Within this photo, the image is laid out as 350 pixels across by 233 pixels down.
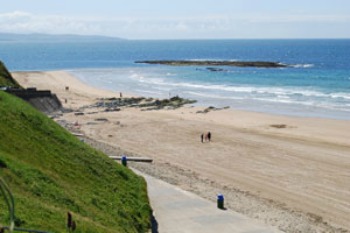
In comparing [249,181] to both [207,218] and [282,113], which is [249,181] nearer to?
[207,218]

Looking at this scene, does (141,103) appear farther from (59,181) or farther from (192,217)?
(59,181)

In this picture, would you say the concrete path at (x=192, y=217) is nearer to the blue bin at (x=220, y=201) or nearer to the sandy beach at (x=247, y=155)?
the blue bin at (x=220, y=201)

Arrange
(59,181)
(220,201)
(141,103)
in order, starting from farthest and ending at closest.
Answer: (141,103), (220,201), (59,181)

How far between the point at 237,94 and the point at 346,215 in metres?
45.1

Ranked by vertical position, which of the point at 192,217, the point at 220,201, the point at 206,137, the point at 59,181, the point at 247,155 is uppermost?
the point at 59,181

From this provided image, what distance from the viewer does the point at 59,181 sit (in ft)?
46.8

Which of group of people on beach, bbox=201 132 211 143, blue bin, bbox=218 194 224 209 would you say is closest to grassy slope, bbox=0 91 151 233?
blue bin, bbox=218 194 224 209

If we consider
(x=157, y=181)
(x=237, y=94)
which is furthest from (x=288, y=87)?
(x=157, y=181)

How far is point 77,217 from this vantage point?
12.0 metres

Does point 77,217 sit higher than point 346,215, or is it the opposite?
point 77,217

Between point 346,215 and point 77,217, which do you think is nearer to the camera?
point 77,217

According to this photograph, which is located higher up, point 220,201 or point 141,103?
point 220,201

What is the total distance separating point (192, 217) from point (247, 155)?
1451 centimetres

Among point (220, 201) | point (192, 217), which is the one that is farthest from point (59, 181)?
point (220, 201)
